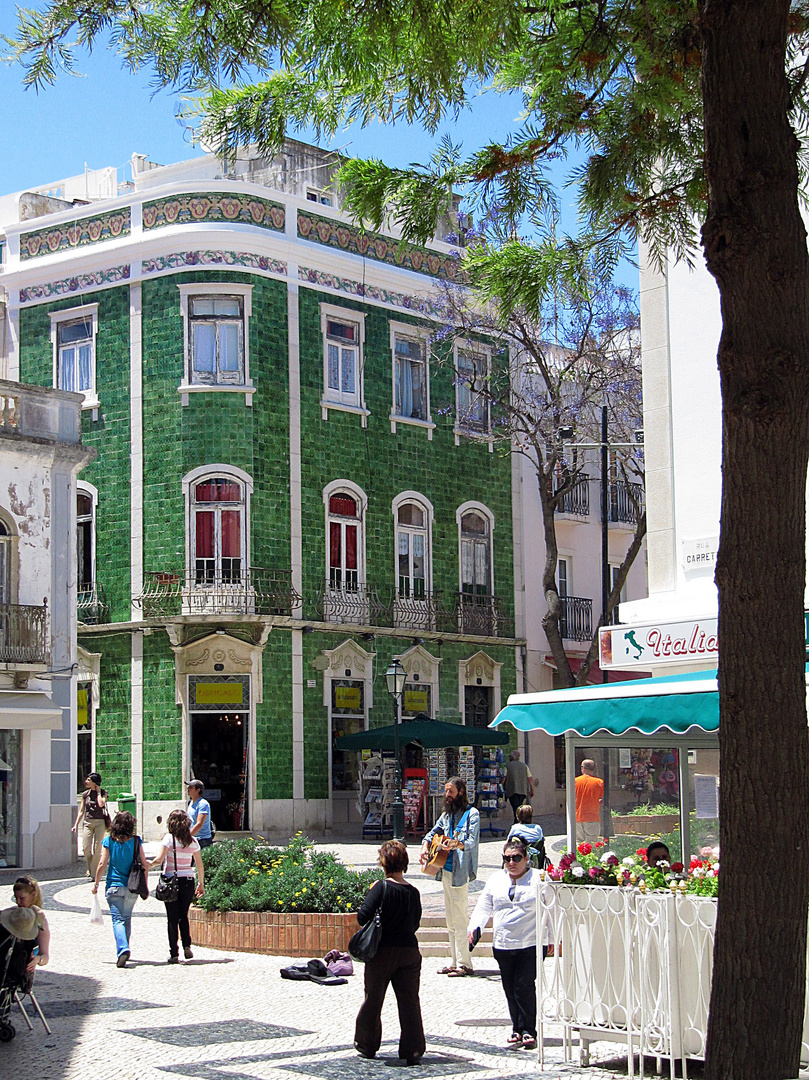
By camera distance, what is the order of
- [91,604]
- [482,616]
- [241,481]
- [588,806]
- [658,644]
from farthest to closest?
1. [482,616]
2. [91,604]
3. [241,481]
4. [658,644]
5. [588,806]

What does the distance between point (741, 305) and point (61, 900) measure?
55.5ft

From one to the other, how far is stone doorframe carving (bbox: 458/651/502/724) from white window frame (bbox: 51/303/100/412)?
422 inches

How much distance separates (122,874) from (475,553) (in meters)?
23.8

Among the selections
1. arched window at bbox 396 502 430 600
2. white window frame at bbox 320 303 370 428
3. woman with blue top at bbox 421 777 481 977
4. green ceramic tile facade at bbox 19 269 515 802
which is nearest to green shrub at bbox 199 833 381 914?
woman with blue top at bbox 421 777 481 977

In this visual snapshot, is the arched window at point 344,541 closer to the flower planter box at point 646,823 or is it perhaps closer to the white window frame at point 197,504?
the white window frame at point 197,504

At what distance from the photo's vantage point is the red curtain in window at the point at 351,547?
3388 centimetres

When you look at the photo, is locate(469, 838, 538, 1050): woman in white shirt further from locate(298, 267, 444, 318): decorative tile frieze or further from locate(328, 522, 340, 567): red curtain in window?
locate(298, 267, 444, 318): decorative tile frieze

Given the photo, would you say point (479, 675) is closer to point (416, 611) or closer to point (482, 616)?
point (482, 616)

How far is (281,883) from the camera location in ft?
48.8

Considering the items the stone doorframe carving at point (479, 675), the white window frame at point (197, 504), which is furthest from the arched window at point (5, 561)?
the stone doorframe carving at point (479, 675)

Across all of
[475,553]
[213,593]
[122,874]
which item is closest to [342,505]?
[213,593]

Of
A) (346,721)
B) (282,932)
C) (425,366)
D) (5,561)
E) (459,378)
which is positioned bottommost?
(282,932)

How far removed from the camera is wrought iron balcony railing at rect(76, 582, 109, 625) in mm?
32312

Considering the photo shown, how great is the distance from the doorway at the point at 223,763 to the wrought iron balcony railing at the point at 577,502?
41.3 feet
